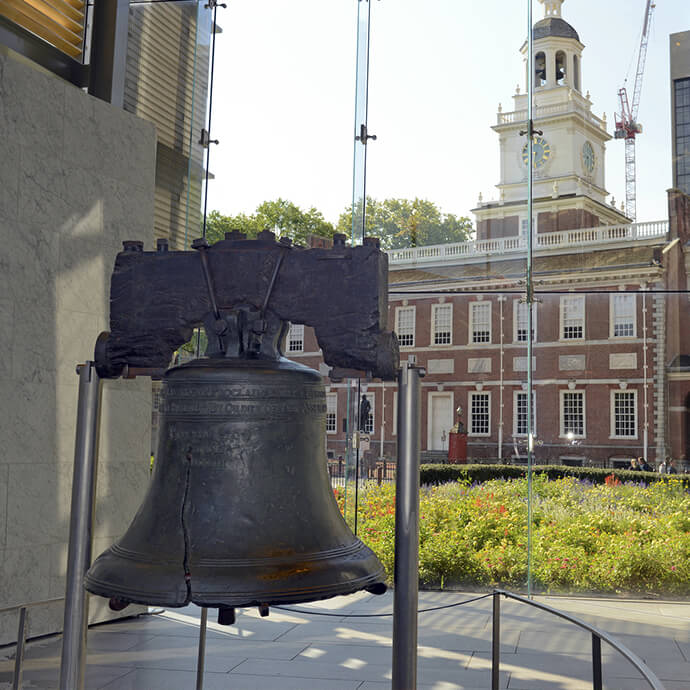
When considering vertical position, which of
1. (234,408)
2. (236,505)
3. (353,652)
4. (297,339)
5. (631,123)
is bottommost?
(353,652)

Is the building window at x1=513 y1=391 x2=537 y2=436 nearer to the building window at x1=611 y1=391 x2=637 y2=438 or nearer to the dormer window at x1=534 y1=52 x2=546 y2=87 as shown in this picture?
the building window at x1=611 y1=391 x2=637 y2=438

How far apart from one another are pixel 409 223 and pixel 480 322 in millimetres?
1227

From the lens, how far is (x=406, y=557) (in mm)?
2230

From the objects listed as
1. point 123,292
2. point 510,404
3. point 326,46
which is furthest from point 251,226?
point 123,292

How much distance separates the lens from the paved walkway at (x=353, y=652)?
14.7 ft

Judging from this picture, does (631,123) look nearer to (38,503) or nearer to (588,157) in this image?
(588,157)

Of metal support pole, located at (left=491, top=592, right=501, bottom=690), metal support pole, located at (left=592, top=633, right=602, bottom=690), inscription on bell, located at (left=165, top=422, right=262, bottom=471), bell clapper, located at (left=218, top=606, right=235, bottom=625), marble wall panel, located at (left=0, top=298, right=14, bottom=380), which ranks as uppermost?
marble wall panel, located at (left=0, top=298, right=14, bottom=380)

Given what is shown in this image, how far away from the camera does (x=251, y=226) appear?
790cm

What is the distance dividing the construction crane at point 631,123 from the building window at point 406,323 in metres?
2.32

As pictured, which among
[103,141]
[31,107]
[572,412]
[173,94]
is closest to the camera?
[31,107]

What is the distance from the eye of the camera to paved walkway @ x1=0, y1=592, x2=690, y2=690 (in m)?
4.48

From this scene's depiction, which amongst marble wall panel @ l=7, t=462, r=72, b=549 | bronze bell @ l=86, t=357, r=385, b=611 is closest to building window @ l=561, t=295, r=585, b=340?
marble wall panel @ l=7, t=462, r=72, b=549

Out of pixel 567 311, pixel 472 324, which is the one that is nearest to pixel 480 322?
pixel 472 324

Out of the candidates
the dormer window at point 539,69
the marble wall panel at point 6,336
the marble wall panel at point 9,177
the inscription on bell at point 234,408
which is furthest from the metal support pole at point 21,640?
the dormer window at point 539,69
